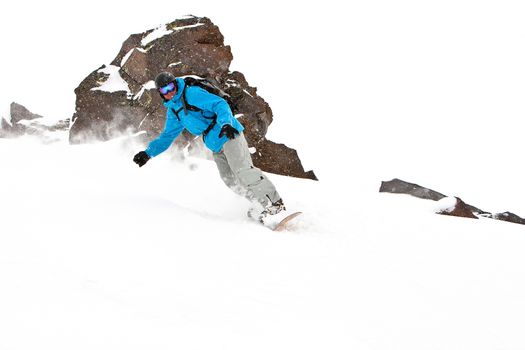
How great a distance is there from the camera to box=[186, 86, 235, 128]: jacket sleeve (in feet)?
18.4

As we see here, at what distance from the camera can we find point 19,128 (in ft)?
73.4

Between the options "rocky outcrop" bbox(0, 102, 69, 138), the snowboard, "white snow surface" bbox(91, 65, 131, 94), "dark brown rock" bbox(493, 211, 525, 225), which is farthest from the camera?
"rocky outcrop" bbox(0, 102, 69, 138)

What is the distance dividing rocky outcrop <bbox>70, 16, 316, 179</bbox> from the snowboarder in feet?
30.9

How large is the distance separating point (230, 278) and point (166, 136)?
12.5 ft

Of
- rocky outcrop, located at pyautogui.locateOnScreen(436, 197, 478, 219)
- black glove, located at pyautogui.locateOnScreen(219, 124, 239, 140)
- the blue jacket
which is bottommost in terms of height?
rocky outcrop, located at pyautogui.locateOnScreen(436, 197, 478, 219)

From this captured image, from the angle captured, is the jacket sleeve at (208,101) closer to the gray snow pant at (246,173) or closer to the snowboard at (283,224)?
the gray snow pant at (246,173)

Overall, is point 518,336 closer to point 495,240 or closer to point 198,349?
point 198,349

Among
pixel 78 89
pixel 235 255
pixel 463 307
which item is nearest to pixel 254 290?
pixel 235 255

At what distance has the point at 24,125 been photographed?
2241cm

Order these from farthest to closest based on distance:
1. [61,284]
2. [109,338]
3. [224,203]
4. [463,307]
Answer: [224,203]
[463,307]
[61,284]
[109,338]

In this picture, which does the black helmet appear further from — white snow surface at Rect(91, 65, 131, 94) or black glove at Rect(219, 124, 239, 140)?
white snow surface at Rect(91, 65, 131, 94)

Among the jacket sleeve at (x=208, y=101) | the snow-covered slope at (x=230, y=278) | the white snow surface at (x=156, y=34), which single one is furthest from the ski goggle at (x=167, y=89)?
the white snow surface at (x=156, y=34)

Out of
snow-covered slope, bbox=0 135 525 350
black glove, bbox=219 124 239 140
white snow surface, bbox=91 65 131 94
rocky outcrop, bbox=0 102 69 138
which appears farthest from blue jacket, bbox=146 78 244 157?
rocky outcrop, bbox=0 102 69 138

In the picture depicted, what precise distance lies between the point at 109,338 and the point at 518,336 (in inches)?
107
